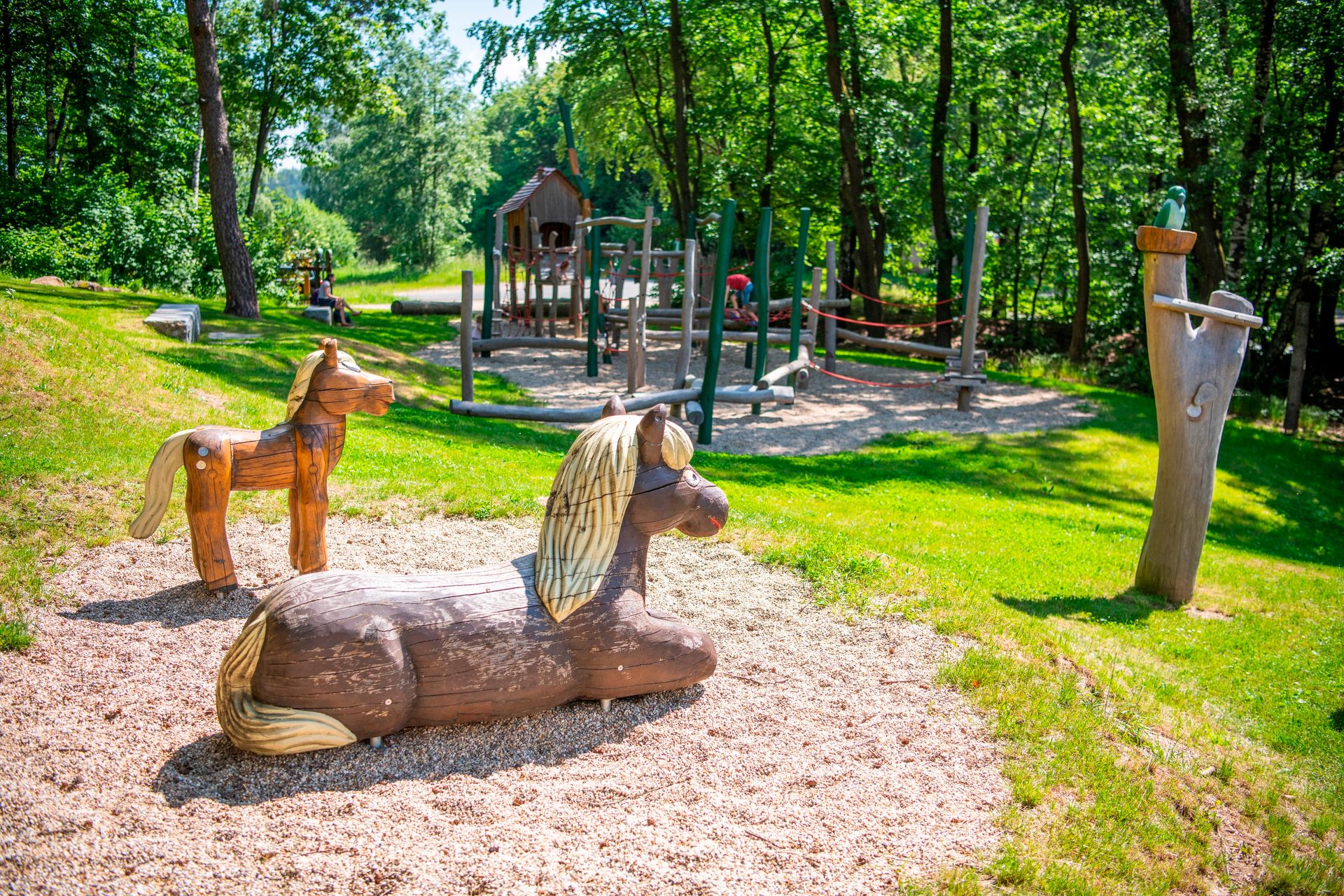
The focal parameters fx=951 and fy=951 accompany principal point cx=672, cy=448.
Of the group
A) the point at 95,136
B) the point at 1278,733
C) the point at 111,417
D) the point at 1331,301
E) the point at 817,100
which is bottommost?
the point at 1278,733

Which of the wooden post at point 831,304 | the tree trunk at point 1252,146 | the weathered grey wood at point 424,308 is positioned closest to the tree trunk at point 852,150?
the wooden post at point 831,304

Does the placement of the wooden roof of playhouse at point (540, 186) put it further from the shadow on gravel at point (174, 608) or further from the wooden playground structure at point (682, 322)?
the shadow on gravel at point (174, 608)

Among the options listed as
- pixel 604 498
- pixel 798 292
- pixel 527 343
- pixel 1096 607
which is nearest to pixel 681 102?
pixel 798 292

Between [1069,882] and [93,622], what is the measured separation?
16.6 feet

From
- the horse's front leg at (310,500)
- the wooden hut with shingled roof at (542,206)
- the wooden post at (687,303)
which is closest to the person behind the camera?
the horse's front leg at (310,500)

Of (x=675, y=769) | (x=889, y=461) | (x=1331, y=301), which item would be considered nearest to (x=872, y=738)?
(x=675, y=769)

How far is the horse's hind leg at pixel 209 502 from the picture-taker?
5316 mm

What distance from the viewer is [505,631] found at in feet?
14.0

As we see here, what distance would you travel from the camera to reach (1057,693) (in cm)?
512

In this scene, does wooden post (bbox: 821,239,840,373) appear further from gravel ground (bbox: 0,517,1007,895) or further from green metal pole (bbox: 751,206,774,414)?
gravel ground (bbox: 0,517,1007,895)

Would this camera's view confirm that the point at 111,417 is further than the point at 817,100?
No

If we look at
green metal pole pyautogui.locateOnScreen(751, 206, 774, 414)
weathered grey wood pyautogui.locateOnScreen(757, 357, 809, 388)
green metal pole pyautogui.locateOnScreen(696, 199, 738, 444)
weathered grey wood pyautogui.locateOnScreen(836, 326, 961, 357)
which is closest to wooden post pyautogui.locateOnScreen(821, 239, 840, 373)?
weathered grey wood pyautogui.locateOnScreen(836, 326, 961, 357)

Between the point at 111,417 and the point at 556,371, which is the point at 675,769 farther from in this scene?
the point at 556,371

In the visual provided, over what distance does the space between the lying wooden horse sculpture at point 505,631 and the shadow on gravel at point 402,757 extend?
0.10 metres
